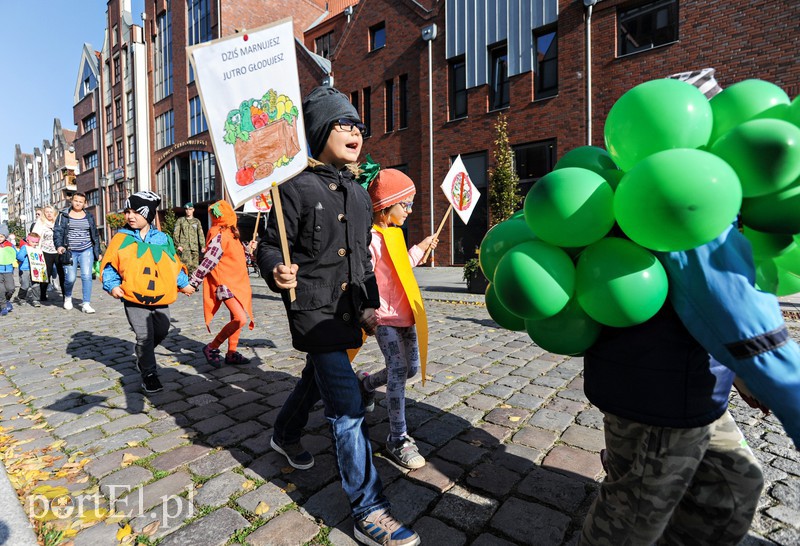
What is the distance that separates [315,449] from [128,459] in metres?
1.12

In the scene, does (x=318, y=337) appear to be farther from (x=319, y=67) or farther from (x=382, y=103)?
(x=319, y=67)

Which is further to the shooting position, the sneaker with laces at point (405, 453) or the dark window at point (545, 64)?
the dark window at point (545, 64)

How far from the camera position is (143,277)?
12.8 ft

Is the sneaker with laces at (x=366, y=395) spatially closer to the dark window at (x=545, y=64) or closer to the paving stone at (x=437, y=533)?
the paving stone at (x=437, y=533)

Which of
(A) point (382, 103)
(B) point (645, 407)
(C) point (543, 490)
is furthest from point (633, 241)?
(A) point (382, 103)

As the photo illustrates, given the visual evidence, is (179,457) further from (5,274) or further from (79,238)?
(5,274)

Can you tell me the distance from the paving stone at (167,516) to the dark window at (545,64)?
15436mm

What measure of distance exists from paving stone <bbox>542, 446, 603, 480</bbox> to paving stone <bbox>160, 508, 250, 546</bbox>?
164 centimetres

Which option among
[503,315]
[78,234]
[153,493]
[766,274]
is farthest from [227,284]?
[78,234]

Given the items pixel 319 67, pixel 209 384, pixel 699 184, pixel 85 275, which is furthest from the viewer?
pixel 319 67

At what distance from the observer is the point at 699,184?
1.06m

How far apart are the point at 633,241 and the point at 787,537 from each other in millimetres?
1670

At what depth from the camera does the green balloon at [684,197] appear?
3.47 ft

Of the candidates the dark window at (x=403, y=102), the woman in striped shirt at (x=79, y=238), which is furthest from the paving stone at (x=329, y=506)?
the dark window at (x=403, y=102)
